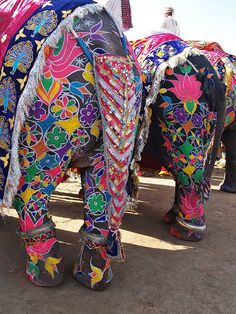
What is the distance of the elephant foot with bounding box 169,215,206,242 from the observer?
2.71 m

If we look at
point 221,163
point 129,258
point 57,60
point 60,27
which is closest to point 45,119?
point 57,60

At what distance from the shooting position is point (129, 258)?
232 cm

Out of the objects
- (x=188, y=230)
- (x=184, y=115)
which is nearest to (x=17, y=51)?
(x=184, y=115)

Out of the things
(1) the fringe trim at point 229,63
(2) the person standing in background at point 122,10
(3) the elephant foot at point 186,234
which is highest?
(2) the person standing in background at point 122,10

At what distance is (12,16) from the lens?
181 cm

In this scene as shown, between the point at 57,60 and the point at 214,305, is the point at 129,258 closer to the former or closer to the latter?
the point at 214,305

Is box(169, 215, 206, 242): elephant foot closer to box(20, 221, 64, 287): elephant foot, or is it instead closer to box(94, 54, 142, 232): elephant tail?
box(94, 54, 142, 232): elephant tail

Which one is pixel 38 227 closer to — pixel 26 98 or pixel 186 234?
pixel 26 98

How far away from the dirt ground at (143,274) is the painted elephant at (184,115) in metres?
0.25

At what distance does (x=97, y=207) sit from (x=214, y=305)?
691 millimetres

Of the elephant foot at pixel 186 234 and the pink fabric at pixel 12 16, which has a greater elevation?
the pink fabric at pixel 12 16

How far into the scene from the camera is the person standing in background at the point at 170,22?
13.8 ft

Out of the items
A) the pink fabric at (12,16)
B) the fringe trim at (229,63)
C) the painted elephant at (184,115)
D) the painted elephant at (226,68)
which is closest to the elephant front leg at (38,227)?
the pink fabric at (12,16)

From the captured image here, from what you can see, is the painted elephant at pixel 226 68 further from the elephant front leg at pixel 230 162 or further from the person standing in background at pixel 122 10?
the person standing in background at pixel 122 10
